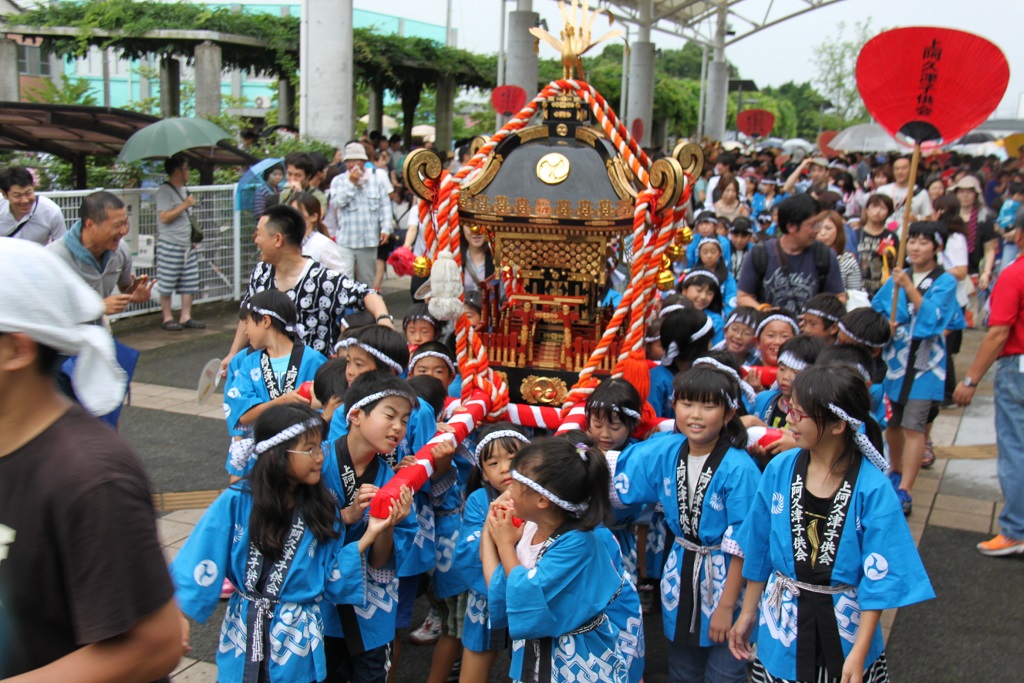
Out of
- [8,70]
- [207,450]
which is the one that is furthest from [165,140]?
[8,70]

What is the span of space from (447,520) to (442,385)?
755 mm

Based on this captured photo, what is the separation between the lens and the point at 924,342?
6.01 m

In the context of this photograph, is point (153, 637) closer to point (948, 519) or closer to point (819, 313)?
point (819, 313)

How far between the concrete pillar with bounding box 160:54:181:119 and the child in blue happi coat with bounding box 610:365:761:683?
1980 centimetres

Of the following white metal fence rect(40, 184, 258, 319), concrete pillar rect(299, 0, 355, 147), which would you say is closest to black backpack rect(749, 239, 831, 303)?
white metal fence rect(40, 184, 258, 319)

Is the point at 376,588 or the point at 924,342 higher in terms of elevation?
the point at 924,342

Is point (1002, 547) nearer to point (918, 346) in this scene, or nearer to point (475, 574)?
point (918, 346)

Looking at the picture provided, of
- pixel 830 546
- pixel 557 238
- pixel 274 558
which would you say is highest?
pixel 557 238

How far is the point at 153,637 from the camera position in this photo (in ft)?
5.28

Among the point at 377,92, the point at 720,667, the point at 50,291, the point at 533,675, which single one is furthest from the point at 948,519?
the point at 377,92

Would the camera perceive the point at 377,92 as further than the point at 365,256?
Yes

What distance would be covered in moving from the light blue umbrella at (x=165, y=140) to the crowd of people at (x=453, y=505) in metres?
4.45

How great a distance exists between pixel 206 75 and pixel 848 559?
17.4m

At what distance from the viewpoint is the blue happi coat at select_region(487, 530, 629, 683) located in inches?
114
